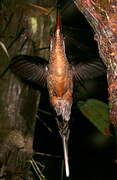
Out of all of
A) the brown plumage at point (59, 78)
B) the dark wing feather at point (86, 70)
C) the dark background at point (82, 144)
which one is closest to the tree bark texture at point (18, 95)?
the brown plumage at point (59, 78)

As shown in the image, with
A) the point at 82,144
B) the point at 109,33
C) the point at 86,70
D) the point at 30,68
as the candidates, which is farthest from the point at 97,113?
the point at 82,144

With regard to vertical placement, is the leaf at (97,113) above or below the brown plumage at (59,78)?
below

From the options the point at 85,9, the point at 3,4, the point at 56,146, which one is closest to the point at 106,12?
the point at 85,9

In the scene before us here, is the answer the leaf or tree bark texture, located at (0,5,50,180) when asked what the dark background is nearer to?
the leaf

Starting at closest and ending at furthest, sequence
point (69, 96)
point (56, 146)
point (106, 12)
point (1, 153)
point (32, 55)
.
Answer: point (106, 12) → point (1, 153) → point (32, 55) → point (69, 96) → point (56, 146)

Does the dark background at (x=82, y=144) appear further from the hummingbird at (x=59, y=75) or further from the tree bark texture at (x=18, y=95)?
the tree bark texture at (x=18, y=95)

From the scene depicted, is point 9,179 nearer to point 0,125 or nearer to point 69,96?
point 0,125

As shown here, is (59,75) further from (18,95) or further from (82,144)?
(82,144)
